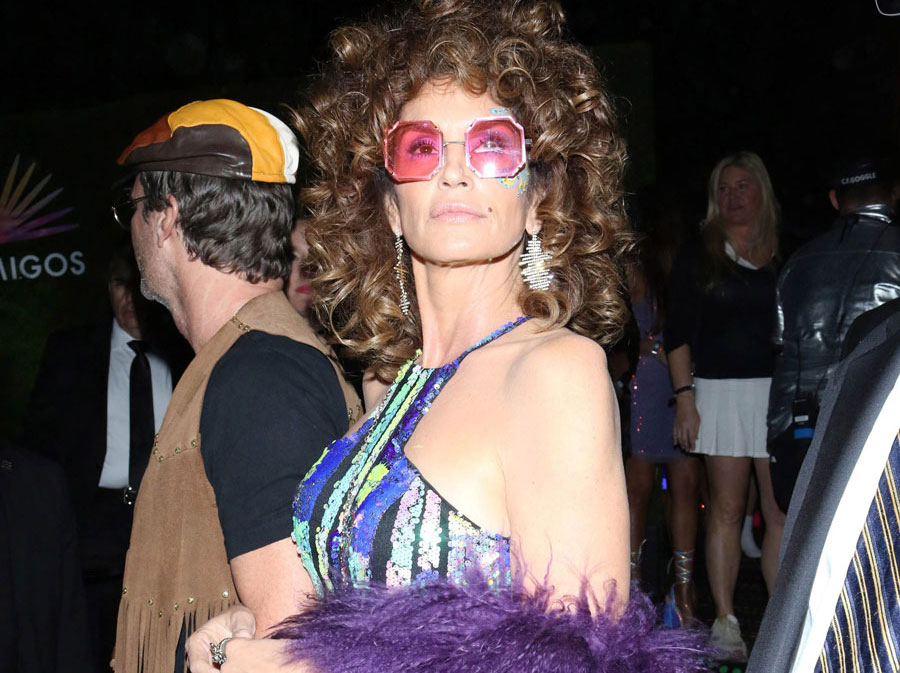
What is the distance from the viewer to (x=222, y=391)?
2051mm

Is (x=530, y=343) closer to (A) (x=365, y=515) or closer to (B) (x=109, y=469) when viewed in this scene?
(A) (x=365, y=515)

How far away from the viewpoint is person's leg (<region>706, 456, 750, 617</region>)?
15.6 ft

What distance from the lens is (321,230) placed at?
2.31 meters

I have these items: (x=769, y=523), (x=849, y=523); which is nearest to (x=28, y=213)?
(x=769, y=523)

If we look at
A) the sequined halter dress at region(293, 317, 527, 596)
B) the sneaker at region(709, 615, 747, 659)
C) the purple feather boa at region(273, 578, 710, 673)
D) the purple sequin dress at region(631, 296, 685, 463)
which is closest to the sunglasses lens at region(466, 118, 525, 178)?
the sequined halter dress at region(293, 317, 527, 596)

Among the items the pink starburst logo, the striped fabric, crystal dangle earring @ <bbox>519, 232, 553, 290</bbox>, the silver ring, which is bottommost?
A: the silver ring

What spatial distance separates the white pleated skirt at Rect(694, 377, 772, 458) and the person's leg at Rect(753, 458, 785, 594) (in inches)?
4.3

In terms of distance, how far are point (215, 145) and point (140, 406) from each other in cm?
187

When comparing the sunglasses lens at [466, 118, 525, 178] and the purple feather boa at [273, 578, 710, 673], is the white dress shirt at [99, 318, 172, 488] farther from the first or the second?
the purple feather boa at [273, 578, 710, 673]

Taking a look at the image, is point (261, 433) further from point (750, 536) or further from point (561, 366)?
point (750, 536)

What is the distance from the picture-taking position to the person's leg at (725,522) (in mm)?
4742

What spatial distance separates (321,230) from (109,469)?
86.1 inches

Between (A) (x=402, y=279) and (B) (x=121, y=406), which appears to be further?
(B) (x=121, y=406)

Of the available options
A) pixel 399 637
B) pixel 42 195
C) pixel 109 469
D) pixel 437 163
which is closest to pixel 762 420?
pixel 109 469
